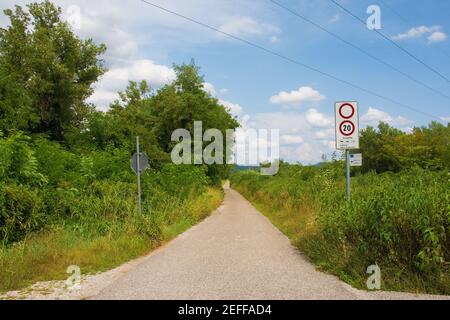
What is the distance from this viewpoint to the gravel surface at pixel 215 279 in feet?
21.5

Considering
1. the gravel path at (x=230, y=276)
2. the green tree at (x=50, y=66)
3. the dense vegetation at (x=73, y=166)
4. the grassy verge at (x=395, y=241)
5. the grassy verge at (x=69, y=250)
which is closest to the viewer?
the gravel path at (x=230, y=276)

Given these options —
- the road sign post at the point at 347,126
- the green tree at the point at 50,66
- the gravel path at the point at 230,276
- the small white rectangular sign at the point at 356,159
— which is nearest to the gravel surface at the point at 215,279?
the gravel path at the point at 230,276

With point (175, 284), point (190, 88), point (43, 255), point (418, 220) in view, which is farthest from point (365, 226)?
point (190, 88)

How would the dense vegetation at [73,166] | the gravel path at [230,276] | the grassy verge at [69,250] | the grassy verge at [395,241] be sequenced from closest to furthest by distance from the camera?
the gravel path at [230,276], the grassy verge at [395,241], the grassy verge at [69,250], the dense vegetation at [73,166]

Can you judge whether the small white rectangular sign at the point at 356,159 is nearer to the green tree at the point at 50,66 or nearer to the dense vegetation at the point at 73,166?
the dense vegetation at the point at 73,166

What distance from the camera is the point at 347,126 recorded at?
10430mm

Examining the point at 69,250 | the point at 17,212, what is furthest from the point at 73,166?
the point at 69,250

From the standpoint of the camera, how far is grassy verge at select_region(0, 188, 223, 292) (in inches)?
306

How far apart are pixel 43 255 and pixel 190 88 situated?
36374mm

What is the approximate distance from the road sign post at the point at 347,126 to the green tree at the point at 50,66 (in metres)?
23.1

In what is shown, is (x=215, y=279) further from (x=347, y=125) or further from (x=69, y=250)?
(x=347, y=125)

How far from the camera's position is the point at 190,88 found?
43.7m

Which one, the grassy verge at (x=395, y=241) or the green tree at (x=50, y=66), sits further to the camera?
the green tree at (x=50, y=66)

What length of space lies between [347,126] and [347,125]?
0.03 m
